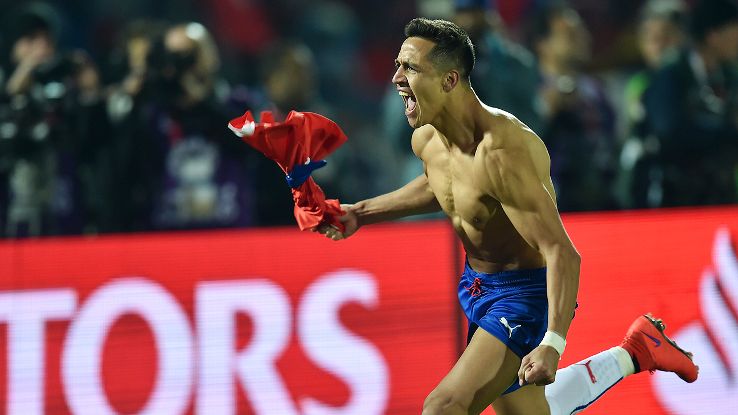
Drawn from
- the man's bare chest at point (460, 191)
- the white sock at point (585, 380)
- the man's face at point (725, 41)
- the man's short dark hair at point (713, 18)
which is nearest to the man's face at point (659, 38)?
the man's short dark hair at point (713, 18)

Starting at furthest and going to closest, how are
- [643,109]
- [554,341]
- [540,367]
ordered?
1. [643,109]
2. [554,341]
3. [540,367]

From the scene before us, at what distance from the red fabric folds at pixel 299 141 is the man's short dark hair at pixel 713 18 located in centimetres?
490

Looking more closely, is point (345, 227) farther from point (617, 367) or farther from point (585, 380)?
point (617, 367)

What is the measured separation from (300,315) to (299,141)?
190 cm

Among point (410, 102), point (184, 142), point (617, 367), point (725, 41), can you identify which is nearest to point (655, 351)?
point (617, 367)

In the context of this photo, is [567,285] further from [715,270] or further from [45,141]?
[45,141]

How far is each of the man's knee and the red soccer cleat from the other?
147 cm

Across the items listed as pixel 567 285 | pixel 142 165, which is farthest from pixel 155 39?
pixel 567 285

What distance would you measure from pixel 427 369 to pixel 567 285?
84.7 inches

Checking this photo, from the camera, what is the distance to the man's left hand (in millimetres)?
4312

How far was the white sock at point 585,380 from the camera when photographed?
5.37 m

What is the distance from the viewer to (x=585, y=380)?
5531 mm

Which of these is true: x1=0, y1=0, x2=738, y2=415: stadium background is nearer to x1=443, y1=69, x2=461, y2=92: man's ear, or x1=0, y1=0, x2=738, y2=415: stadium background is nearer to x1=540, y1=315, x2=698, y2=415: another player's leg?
x1=540, y1=315, x2=698, y2=415: another player's leg

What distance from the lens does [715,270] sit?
6711 millimetres
